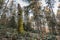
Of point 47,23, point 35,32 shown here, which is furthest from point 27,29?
point 47,23

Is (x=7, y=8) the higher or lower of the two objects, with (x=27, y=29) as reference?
higher

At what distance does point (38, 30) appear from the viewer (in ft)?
12.1

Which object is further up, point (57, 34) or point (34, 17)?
point (34, 17)

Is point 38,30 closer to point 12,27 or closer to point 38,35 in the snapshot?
point 38,35

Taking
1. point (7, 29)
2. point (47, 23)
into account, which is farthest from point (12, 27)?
point (47, 23)

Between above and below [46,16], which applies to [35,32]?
below

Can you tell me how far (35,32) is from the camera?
3.68m

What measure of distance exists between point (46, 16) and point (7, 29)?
2.43ft

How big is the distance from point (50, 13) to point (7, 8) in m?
0.78

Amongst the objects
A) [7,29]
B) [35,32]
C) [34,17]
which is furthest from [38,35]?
[7,29]

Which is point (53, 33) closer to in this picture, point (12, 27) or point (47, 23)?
point (47, 23)

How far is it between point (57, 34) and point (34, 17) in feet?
1.68

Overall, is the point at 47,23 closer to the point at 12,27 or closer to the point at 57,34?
the point at 57,34

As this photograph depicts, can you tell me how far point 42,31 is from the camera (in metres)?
3.70
